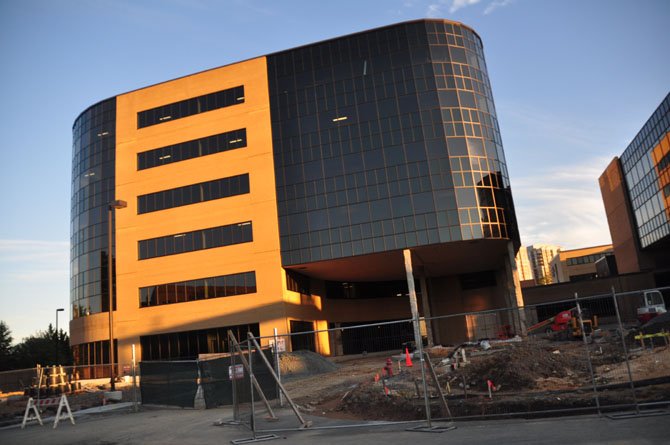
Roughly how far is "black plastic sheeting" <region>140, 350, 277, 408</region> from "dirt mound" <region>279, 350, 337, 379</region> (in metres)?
9.31

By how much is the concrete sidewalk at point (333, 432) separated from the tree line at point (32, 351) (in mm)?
65125

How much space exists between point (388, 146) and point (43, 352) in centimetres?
7093

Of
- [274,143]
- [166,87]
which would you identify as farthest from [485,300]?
[166,87]

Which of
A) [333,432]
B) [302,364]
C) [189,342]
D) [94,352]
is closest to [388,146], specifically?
[302,364]

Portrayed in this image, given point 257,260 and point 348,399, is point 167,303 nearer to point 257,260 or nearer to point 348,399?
point 257,260

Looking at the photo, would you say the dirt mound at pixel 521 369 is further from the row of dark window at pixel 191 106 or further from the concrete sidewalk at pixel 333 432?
the row of dark window at pixel 191 106

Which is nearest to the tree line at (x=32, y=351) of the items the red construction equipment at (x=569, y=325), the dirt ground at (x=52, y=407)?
the dirt ground at (x=52, y=407)

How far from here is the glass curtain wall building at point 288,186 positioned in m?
45.5

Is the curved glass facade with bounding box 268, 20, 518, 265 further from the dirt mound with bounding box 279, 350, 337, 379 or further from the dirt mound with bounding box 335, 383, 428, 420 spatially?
the dirt mound with bounding box 335, 383, 428, 420

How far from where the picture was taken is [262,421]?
14.6 meters

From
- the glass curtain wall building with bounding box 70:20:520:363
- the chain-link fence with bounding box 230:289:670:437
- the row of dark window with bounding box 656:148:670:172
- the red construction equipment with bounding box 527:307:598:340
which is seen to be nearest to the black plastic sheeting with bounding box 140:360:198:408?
the chain-link fence with bounding box 230:289:670:437

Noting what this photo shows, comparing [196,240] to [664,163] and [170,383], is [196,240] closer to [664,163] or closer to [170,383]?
[170,383]

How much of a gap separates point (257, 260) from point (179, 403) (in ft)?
86.8

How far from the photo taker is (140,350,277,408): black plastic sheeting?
63.4 feet
